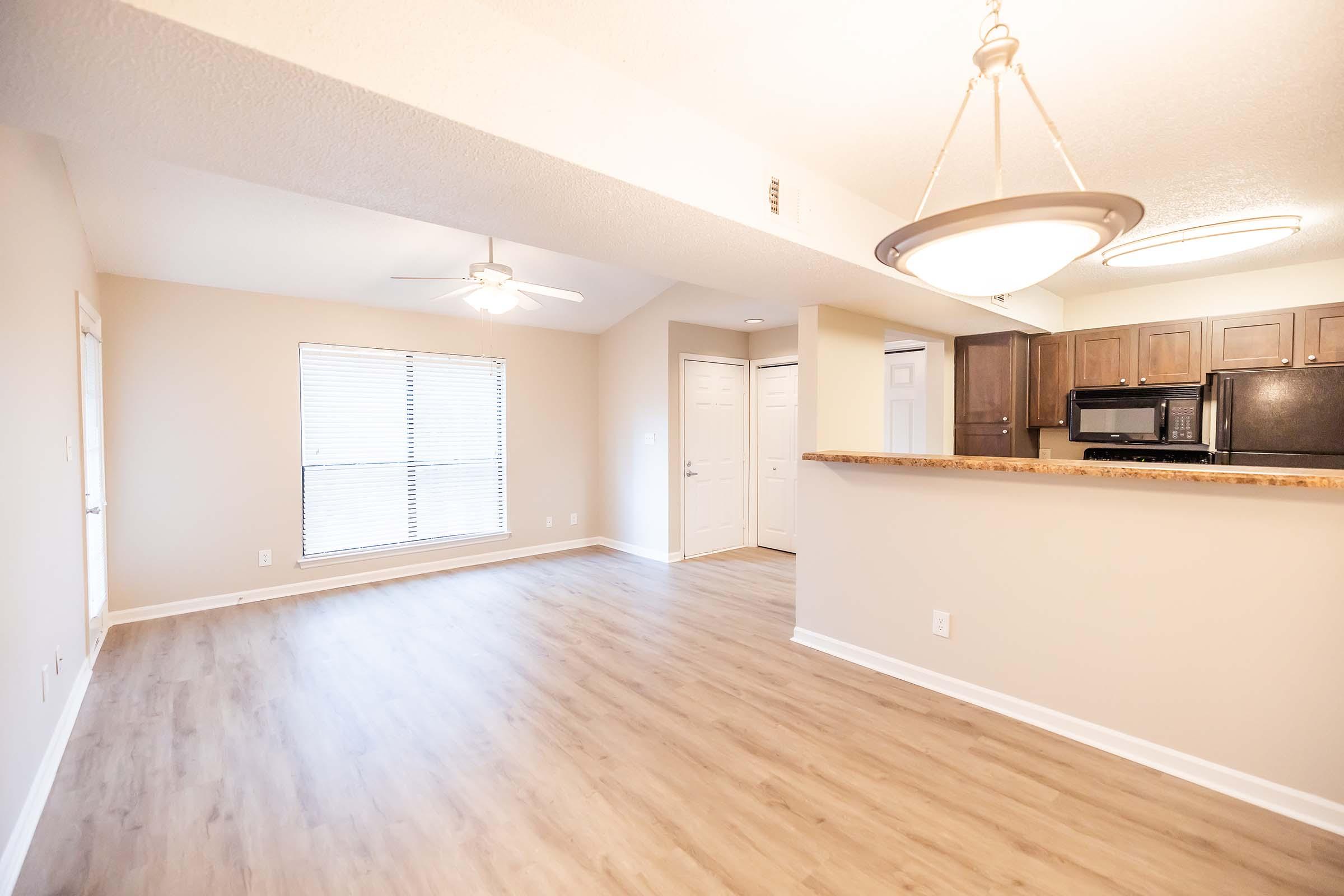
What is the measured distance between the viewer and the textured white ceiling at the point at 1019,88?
5.23 ft

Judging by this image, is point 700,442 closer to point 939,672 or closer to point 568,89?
point 939,672

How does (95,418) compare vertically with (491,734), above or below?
above

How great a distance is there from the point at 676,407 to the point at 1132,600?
13.2ft

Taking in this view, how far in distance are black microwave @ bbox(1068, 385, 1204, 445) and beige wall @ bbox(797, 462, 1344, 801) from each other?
8.17 feet

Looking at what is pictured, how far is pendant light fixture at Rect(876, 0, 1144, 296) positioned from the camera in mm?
1111

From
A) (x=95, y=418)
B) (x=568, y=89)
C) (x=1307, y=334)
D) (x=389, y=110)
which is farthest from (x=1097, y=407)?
(x=95, y=418)

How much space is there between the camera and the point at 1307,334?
12.3 feet

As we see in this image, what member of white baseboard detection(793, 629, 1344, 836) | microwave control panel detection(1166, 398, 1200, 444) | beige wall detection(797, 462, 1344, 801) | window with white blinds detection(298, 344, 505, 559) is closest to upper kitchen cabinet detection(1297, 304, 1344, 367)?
microwave control panel detection(1166, 398, 1200, 444)

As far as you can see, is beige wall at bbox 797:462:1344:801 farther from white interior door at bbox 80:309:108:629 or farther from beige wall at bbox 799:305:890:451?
white interior door at bbox 80:309:108:629

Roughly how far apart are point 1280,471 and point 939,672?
1676mm

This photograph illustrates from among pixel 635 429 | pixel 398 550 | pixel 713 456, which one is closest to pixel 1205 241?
pixel 713 456

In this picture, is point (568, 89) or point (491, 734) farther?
point (491, 734)

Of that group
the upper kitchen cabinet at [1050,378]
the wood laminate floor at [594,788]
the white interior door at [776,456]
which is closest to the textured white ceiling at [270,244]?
the white interior door at [776,456]

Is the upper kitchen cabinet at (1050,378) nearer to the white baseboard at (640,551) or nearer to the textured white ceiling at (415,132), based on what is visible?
the textured white ceiling at (415,132)
